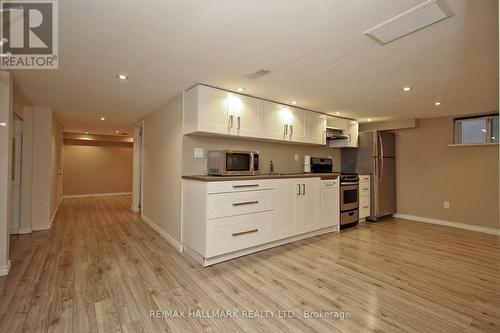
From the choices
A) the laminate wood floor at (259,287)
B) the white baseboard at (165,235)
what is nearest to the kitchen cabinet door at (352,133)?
the laminate wood floor at (259,287)

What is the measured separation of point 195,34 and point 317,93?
2.01m

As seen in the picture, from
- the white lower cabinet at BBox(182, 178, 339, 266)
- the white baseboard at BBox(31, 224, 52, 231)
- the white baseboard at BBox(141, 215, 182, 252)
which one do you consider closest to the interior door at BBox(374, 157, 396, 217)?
the white lower cabinet at BBox(182, 178, 339, 266)

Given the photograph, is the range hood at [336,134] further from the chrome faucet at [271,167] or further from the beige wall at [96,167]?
the beige wall at [96,167]

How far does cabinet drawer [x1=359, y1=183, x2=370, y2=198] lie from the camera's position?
474cm

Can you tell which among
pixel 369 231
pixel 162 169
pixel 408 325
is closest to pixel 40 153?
pixel 162 169

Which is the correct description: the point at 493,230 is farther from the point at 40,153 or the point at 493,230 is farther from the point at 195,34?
the point at 40,153

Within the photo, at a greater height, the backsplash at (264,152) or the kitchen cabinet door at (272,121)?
the kitchen cabinet door at (272,121)

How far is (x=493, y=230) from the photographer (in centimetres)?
412

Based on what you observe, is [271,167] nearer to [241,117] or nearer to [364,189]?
[241,117]

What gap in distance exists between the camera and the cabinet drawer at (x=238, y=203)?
2684mm

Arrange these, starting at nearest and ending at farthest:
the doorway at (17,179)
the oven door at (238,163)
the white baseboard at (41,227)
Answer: the oven door at (238,163), the doorway at (17,179), the white baseboard at (41,227)

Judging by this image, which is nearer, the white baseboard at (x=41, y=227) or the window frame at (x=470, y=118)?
the white baseboard at (x=41, y=227)

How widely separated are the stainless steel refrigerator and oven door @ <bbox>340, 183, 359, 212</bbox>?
642mm

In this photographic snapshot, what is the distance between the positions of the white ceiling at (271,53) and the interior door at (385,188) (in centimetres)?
168
